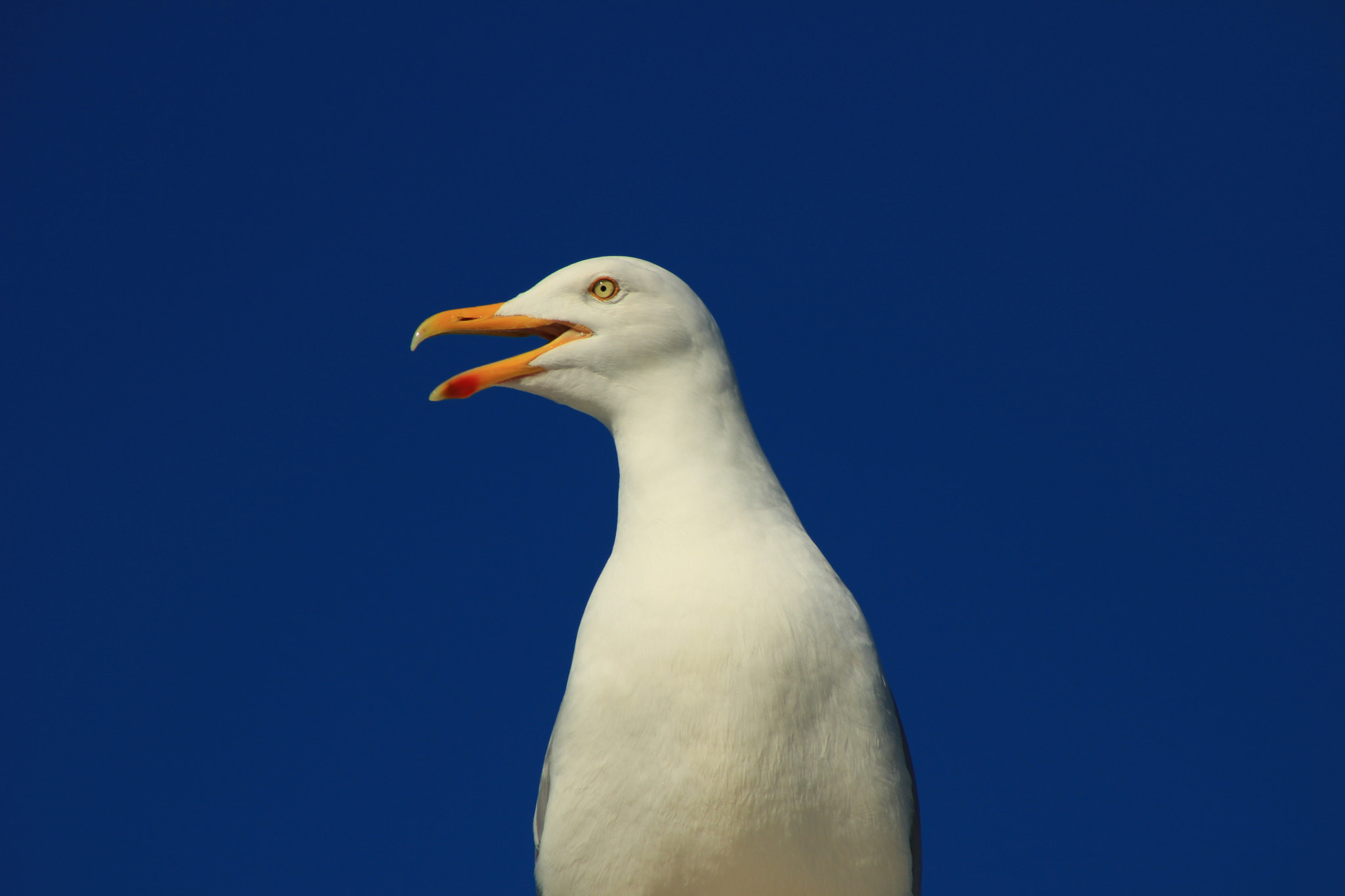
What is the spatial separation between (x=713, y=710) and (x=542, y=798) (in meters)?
0.69

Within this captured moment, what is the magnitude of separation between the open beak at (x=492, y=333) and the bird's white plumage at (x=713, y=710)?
0.12m

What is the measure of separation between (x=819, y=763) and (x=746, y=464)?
744mm

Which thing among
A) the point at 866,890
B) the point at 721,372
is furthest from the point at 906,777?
the point at 721,372

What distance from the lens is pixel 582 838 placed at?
245cm

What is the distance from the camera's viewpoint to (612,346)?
106 inches

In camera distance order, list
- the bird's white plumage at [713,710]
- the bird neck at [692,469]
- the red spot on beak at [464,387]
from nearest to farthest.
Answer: the bird's white plumage at [713,710] < the bird neck at [692,469] < the red spot on beak at [464,387]

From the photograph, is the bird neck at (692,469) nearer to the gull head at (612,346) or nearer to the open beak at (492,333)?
the gull head at (612,346)

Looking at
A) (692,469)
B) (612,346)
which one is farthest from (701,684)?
(612,346)

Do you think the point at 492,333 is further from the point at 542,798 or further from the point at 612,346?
the point at 542,798

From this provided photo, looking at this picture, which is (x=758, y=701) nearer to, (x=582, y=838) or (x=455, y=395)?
(x=582, y=838)

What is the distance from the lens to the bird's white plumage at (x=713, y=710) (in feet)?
7.67

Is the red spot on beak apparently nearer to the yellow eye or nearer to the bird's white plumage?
the bird's white plumage

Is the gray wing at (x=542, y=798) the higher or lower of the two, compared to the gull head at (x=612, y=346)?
lower

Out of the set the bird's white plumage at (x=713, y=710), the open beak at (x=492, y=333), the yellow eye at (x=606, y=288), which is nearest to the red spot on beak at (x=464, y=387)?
the open beak at (x=492, y=333)
